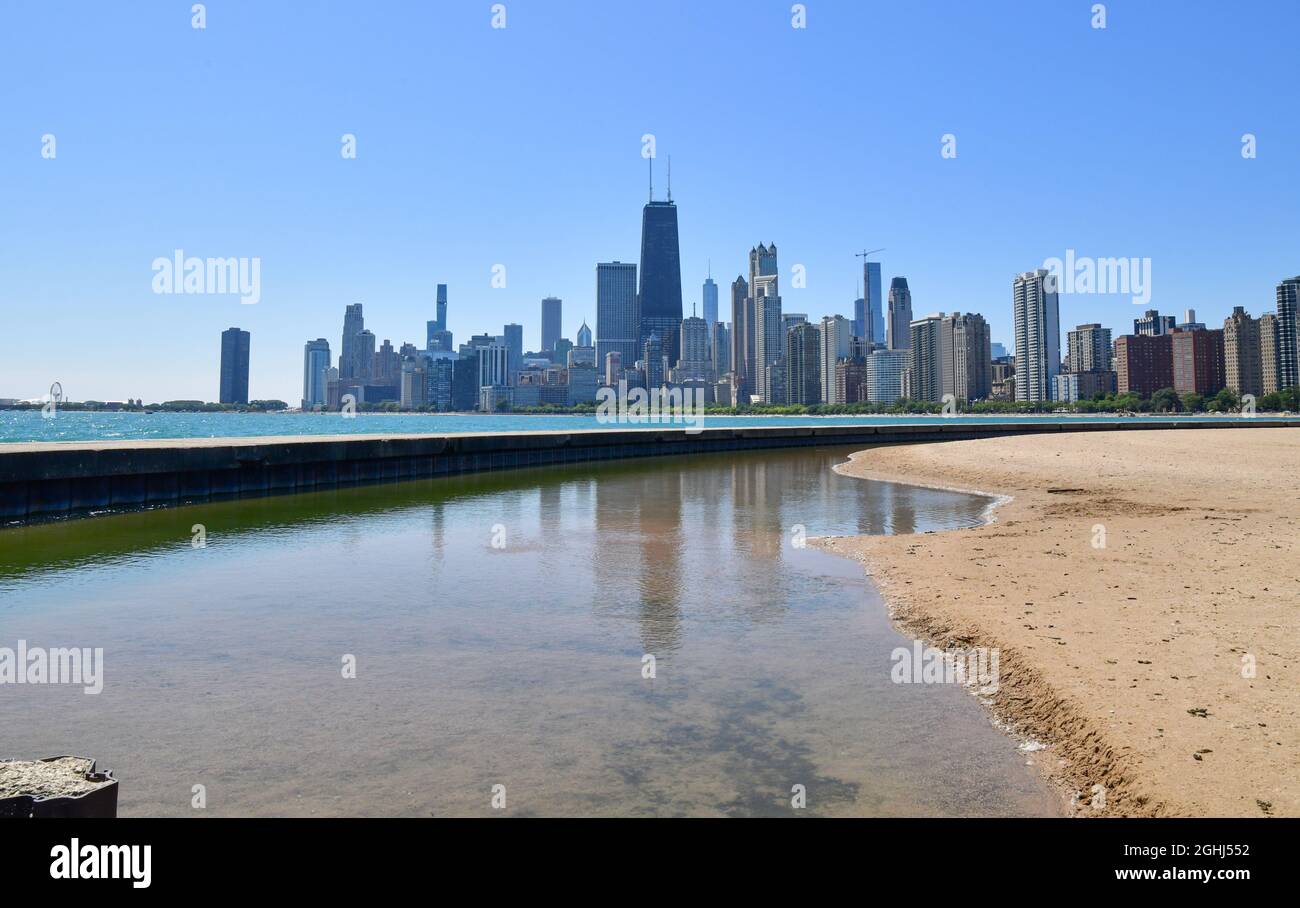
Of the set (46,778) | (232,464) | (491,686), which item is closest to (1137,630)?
(491,686)

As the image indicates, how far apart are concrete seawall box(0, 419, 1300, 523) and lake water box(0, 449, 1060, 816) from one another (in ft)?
17.6

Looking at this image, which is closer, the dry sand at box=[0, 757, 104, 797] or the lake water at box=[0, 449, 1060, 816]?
the dry sand at box=[0, 757, 104, 797]

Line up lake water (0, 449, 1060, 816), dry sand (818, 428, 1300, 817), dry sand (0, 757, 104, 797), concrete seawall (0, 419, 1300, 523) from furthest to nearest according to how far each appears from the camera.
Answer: concrete seawall (0, 419, 1300, 523) < lake water (0, 449, 1060, 816) < dry sand (818, 428, 1300, 817) < dry sand (0, 757, 104, 797)

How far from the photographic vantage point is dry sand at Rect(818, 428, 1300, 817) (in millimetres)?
5031

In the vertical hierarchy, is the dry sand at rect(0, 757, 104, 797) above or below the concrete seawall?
below

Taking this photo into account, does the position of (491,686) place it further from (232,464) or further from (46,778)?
(232,464)

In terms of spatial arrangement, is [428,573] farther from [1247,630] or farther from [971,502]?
[971,502]

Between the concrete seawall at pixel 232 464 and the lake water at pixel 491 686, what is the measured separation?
5.38 metres

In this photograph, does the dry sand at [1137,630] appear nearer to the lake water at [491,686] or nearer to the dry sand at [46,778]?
the lake water at [491,686]

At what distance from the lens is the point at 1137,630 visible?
8.20 metres

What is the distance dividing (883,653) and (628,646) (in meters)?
2.72

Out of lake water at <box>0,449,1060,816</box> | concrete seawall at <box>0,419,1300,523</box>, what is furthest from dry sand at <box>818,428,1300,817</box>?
concrete seawall at <box>0,419,1300,523</box>

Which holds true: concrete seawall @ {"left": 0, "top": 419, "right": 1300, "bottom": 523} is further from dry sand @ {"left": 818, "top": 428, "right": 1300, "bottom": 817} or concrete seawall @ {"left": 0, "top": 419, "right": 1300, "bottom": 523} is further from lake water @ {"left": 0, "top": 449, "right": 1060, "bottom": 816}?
dry sand @ {"left": 818, "top": 428, "right": 1300, "bottom": 817}

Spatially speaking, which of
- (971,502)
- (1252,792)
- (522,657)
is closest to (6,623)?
(522,657)
